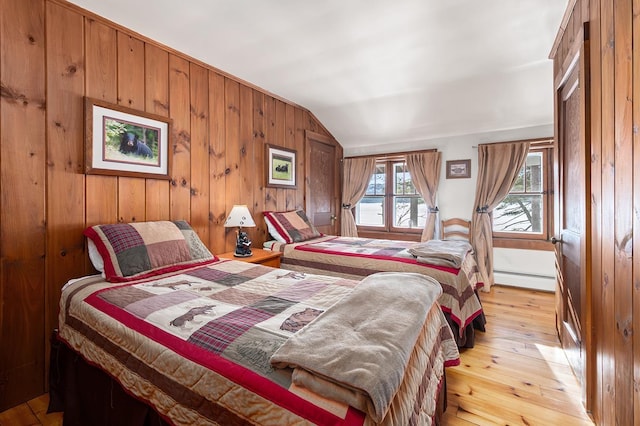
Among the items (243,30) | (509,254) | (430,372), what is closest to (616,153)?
(430,372)

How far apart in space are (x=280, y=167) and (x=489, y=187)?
2800mm

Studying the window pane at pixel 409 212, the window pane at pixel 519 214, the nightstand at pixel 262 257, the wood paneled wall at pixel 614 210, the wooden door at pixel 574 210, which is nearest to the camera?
the wood paneled wall at pixel 614 210

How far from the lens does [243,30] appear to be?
228 cm

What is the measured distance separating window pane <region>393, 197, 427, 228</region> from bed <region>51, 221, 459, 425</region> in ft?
10.2

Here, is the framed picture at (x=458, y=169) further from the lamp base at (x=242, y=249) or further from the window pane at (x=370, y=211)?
the lamp base at (x=242, y=249)

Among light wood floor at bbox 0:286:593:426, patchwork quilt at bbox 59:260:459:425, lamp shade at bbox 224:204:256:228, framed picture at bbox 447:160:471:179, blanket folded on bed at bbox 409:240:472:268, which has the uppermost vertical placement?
framed picture at bbox 447:160:471:179

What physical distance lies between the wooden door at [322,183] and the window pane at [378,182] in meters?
0.57

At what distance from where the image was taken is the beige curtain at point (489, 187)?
3724 mm

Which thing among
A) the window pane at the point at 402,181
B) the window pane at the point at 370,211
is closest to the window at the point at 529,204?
the window pane at the point at 402,181

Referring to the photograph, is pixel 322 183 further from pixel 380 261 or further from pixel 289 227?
pixel 380 261

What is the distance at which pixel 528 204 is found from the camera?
382cm

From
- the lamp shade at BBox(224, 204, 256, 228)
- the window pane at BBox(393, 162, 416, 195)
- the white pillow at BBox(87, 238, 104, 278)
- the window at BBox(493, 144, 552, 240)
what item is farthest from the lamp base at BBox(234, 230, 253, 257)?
the window at BBox(493, 144, 552, 240)

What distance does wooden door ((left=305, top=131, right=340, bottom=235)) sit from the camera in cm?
431

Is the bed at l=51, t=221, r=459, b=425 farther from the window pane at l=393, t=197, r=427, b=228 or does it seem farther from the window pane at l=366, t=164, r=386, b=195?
the window pane at l=366, t=164, r=386, b=195
